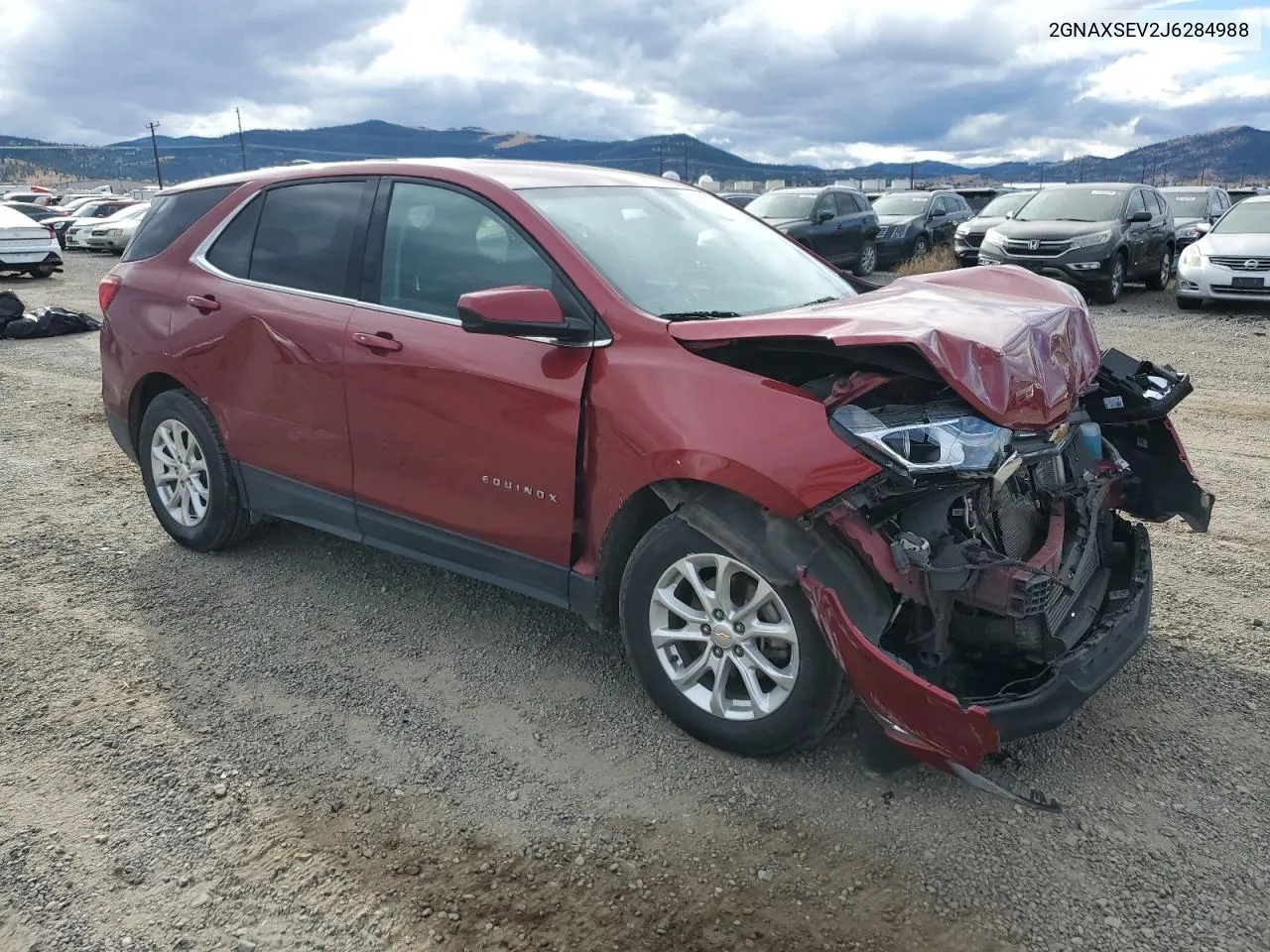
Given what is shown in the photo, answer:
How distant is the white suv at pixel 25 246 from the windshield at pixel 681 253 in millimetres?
17886

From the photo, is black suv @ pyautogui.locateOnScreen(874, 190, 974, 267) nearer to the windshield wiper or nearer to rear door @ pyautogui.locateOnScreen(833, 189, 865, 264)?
rear door @ pyautogui.locateOnScreen(833, 189, 865, 264)

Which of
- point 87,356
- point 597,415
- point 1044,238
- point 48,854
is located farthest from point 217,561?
point 1044,238

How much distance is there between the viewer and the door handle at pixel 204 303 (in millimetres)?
4332

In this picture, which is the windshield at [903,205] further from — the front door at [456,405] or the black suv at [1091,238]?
the front door at [456,405]

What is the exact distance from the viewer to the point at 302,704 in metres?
3.46

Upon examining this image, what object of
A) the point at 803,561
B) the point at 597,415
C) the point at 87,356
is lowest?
the point at 87,356

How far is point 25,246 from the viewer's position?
17.9m

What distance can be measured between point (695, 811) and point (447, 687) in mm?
1144

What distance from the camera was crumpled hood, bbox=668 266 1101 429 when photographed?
104 inches

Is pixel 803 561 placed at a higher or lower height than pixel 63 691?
higher

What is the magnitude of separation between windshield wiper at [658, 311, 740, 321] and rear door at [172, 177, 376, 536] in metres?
1.38

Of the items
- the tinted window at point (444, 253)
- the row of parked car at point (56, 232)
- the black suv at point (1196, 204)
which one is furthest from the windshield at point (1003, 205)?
the tinted window at point (444, 253)

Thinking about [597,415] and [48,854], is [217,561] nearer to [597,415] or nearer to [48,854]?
[48,854]

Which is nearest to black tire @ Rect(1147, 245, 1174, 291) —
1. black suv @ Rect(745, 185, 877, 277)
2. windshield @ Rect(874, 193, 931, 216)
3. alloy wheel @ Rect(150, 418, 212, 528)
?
black suv @ Rect(745, 185, 877, 277)
